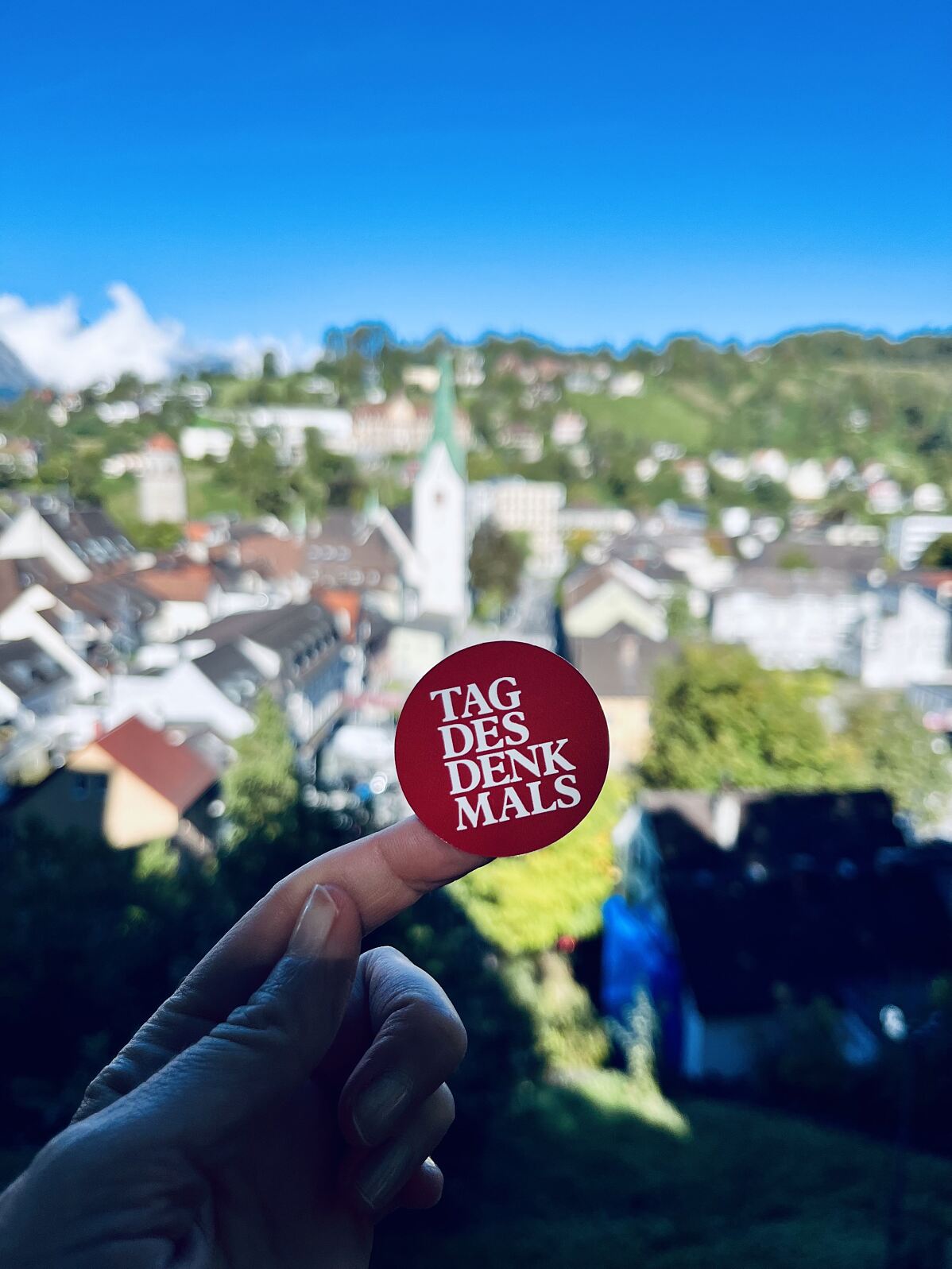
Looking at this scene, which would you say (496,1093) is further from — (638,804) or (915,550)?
(915,550)

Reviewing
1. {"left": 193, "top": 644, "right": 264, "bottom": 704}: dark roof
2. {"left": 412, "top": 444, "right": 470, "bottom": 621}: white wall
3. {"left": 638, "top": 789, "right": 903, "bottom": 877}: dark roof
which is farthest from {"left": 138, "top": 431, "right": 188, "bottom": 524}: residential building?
{"left": 638, "top": 789, "right": 903, "bottom": 877}: dark roof

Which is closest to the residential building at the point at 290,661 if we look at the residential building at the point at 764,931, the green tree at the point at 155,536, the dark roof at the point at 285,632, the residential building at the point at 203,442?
the dark roof at the point at 285,632

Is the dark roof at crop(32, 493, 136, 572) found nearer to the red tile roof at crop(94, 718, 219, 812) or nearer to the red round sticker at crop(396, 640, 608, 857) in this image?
A: the red tile roof at crop(94, 718, 219, 812)

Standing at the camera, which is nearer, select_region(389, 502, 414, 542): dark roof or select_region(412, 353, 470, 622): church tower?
select_region(412, 353, 470, 622): church tower

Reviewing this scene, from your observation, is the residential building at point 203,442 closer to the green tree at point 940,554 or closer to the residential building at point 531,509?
the residential building at point 531,509

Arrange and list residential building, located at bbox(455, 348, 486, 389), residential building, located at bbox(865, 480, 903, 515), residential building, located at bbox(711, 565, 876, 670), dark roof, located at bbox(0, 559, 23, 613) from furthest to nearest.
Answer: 1. residential building, located at bbox(455, 348, 486, 389)
2. residential building, located at bbox(865, 480, 903, 515)
3. residential building, located at bbox(711, 565, 876, 670)
4. dark roof, located at bbox(0, 559, 23, 613)

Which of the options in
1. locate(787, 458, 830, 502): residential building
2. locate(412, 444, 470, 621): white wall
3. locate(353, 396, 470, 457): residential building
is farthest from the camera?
locate(353, 396, 470, 457): residential building

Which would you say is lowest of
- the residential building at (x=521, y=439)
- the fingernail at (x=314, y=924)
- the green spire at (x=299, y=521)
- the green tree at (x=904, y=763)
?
the green tree at (x=904, y=763)
